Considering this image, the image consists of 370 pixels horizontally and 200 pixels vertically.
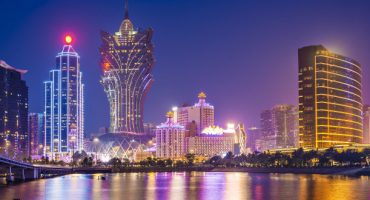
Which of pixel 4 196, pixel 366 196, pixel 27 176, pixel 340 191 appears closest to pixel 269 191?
pixel 340 191

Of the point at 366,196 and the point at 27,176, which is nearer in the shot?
the point at 366,196

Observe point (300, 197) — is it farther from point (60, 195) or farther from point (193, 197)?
point (60, 195)

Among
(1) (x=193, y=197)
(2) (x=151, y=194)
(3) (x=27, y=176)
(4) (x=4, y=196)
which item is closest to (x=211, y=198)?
(1) (x=193, y=197)

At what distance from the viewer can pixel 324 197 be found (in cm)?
10131

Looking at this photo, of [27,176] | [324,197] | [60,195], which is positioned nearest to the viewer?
[324,197]

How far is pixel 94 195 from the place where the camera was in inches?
4422

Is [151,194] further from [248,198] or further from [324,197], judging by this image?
[324,197]

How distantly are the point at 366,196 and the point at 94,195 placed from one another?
46688 mm

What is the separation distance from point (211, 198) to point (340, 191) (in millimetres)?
25888

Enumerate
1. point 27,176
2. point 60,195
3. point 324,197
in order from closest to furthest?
point 324,197 < point 60,195 < point 27,176

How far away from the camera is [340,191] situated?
11369 centimetres

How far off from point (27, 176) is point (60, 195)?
67.3 metres

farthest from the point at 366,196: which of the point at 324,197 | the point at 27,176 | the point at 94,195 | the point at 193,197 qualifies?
the point at 27,176

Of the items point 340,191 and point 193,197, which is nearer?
→ point 193,197
